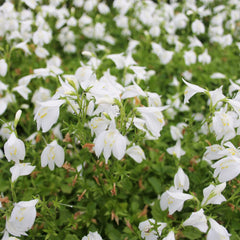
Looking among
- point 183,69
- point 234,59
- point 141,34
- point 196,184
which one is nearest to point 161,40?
point 141,34

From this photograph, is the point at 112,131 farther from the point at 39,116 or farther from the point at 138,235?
the point at 138,235

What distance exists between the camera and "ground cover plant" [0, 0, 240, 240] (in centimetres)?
166

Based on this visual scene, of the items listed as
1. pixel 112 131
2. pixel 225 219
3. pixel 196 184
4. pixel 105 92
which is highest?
pixel 105 92

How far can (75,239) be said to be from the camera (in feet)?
6.68

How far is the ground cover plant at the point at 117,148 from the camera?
1.66 metres

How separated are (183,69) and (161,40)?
92 cm

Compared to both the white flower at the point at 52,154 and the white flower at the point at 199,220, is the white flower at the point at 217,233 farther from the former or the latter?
the white flower at the point at 52,154

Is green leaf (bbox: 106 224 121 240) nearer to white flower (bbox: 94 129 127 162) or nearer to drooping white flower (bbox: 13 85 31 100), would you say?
white flower (bbox: 94 129 127 162)

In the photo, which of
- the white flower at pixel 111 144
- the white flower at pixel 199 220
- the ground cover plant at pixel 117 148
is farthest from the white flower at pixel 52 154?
the white flower at pixel 199 220

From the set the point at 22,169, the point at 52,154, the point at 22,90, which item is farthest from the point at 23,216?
the point at 22,90

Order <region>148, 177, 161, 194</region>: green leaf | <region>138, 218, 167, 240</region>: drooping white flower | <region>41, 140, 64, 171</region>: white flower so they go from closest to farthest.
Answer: <region>138, 218, 167, 240</region>: drooping white flower
<region>41, 140, 64, 171</region>: white flower
<region>148, 177, 161, 194</region>: green leaf

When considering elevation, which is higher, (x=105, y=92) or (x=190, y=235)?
(x=105, y=92)

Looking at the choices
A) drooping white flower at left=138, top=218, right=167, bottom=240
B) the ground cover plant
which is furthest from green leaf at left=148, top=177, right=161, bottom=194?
drooping white flower at left=138, top=218, right=167, bottom=240

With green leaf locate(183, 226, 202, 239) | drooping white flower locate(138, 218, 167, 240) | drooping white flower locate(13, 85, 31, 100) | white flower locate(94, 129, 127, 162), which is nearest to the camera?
white flower locate(94, 129, 127, 162)
